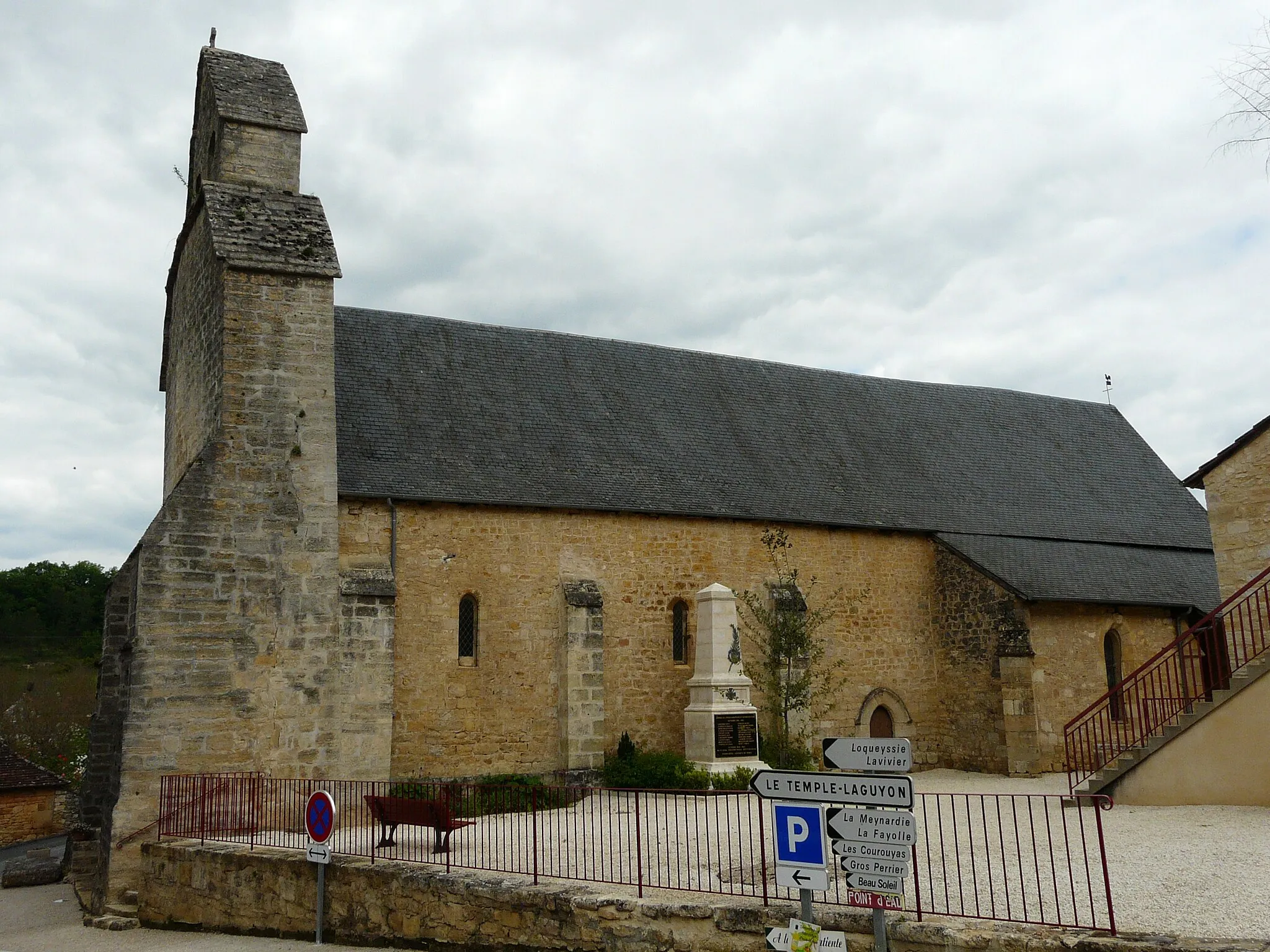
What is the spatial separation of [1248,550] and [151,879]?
48.1ft

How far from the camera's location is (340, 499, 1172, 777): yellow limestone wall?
632 inches

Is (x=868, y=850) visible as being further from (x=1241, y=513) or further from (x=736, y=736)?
(x=736, y=736)

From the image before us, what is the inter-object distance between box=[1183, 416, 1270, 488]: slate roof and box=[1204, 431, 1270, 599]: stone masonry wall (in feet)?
0.13

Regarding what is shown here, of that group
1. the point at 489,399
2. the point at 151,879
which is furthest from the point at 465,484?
the point at 151,879

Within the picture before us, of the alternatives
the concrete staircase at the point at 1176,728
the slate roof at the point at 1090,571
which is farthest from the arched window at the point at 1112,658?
the concrete staircase at the point at 1176,728

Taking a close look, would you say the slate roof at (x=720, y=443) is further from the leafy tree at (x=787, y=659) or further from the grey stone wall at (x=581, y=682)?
the grey stone wall at (x=581, y=682)

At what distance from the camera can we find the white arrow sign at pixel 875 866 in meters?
5.41

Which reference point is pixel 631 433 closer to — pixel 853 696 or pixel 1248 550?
pixel 853 696

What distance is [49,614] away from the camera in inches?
2213

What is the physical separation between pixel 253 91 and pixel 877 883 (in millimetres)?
15153

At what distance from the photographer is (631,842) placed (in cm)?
1087

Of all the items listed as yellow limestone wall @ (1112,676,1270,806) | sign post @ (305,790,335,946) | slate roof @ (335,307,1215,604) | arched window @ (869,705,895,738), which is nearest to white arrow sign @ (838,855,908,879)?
sign post @ (305,790,335,946)

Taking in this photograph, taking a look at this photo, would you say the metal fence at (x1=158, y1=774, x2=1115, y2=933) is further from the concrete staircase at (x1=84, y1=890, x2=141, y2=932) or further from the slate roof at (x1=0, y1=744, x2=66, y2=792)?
the slate roof at (x1=0, y1=744, x2=66, y2=792)

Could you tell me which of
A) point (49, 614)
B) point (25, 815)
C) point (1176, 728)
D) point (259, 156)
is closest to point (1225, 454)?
point (1176, 728)
